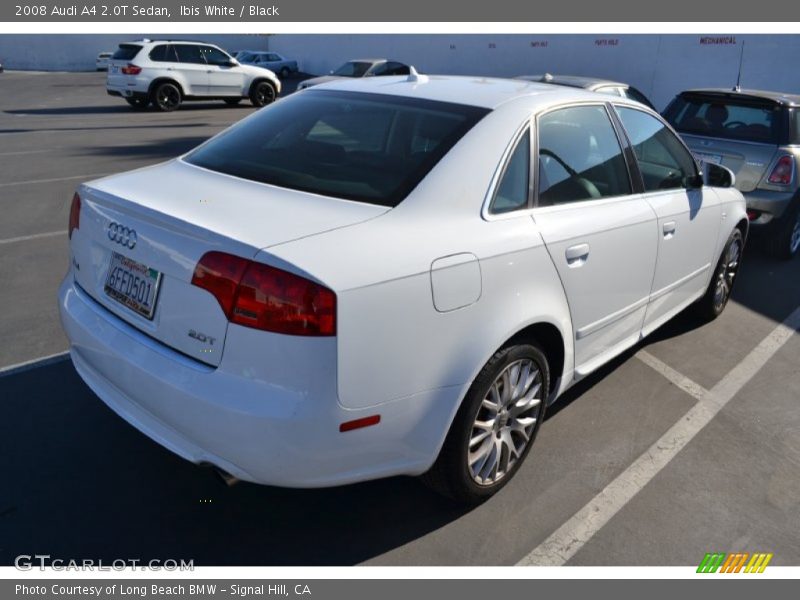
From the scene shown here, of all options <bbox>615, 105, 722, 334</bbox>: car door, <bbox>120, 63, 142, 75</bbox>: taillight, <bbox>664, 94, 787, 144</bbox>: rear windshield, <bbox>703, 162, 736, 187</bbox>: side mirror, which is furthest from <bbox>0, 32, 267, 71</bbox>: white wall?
<bbox>615, 105, 722, 334</bbox>: car door

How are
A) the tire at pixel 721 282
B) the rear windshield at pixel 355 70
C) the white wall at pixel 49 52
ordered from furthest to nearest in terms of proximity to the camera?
1. the white wall at pixel 49 52
2. the rear windshield at pixel 355 70
3. the tire at pixel 721 282

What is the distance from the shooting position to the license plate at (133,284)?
2527 mm

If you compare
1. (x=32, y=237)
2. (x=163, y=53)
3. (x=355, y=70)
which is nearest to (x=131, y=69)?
(x=163, y=53)

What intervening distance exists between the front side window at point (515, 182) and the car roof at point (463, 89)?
0.80 ft

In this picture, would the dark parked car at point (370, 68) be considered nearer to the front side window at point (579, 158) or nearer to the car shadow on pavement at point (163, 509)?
the front side window at point (579, 158)

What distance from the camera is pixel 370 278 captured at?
7.59ft

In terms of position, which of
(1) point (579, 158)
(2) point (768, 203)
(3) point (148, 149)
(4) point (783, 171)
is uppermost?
(1) point (579, 158)

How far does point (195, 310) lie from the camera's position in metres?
2.37

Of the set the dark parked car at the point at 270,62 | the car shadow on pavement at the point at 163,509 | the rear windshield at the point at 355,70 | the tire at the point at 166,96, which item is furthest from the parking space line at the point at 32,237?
the dark parked car at the point at 270,62

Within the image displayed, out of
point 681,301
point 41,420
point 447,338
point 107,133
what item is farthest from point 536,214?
point 107,133

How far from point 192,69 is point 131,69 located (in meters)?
1.64

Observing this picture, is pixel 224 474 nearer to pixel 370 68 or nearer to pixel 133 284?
pixel 133 284

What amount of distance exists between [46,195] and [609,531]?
24.8 feet

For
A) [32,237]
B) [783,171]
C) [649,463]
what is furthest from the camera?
[783,171]
